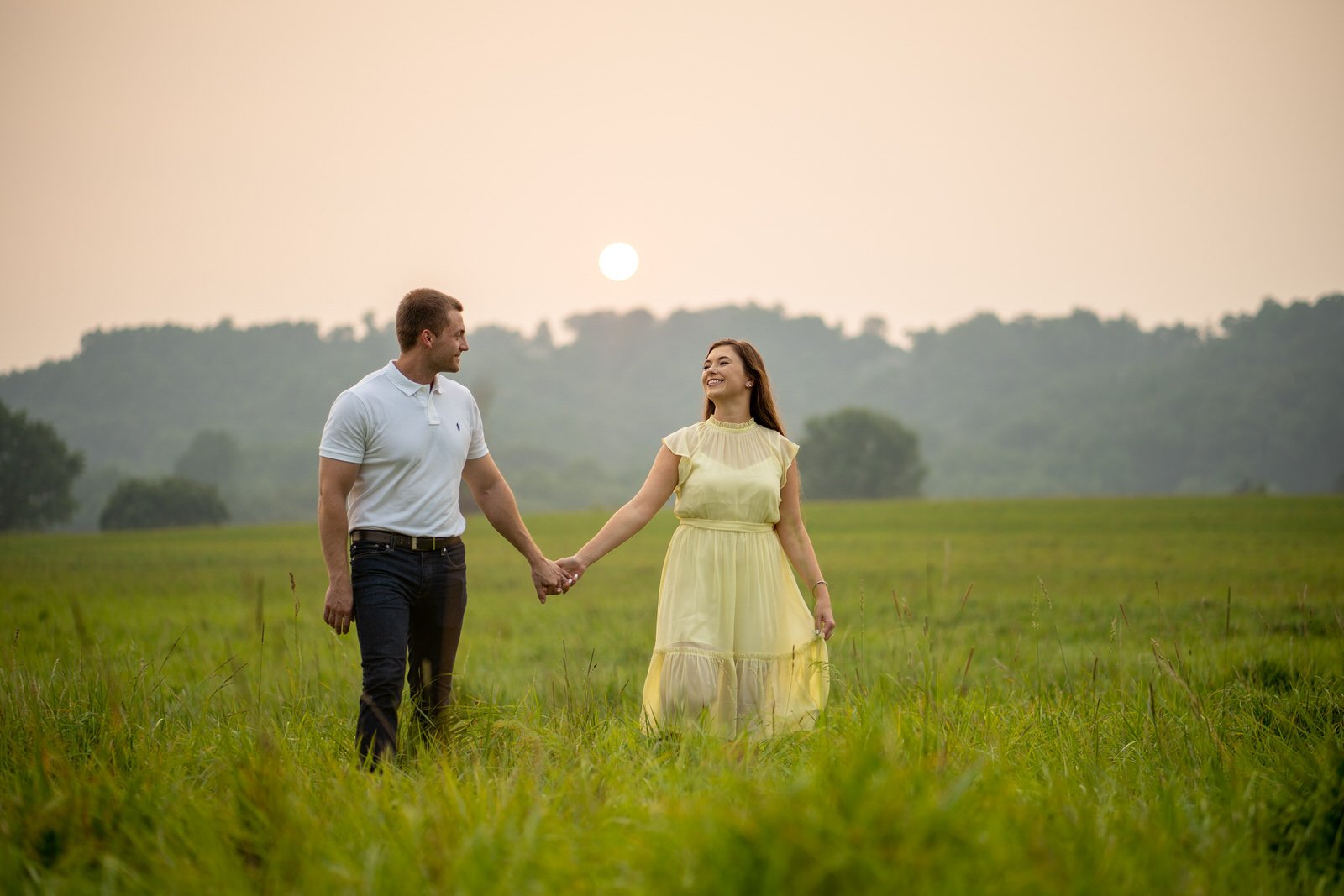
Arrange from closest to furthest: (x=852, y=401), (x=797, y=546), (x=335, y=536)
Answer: (x=335, y=536) < (x=797, y=546) < (x=852, y=401)

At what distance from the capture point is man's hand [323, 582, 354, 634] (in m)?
4.98

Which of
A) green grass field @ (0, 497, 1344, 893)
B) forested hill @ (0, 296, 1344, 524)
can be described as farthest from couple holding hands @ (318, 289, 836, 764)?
forested hill @ (0, 296, 1344, 524)

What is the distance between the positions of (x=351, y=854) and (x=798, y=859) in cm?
156

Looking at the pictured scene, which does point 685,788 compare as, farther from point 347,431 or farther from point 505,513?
point 347,431

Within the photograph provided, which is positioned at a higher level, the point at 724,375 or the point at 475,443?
the point at 724,375

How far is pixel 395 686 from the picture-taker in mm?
→ 5016

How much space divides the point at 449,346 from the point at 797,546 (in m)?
2.33

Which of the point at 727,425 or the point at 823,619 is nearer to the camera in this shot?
the point at 823,619

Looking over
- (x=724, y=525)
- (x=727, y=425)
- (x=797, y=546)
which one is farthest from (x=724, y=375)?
(x=797, y=546)

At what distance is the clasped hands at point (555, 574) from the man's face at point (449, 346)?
1.30 metres

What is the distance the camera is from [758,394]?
595 cm

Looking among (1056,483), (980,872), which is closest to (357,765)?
(980,872)

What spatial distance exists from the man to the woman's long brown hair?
1557 millimetres

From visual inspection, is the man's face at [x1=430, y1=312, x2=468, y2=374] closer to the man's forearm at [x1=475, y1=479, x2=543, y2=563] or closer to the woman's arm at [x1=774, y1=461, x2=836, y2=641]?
the man's forearm at [x1=475, y1=479, x2=543, y2=563]
